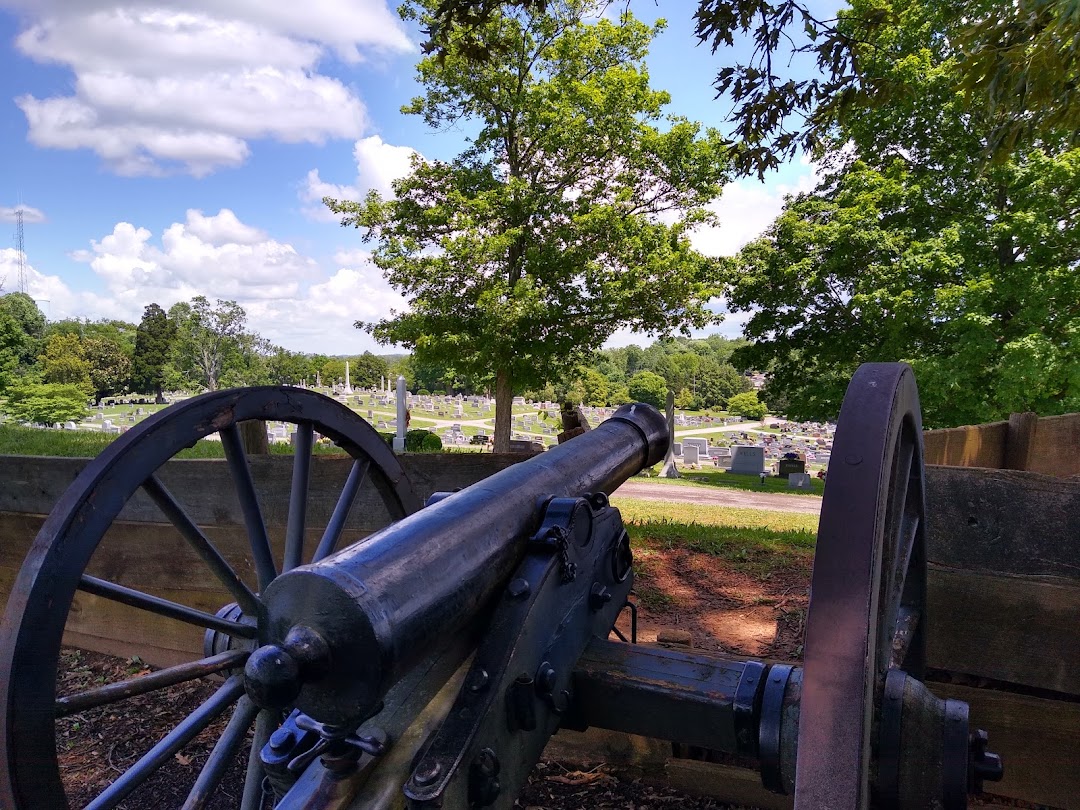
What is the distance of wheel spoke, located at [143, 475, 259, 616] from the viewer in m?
2.36

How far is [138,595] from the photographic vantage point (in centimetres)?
229

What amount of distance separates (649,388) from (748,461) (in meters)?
11.4

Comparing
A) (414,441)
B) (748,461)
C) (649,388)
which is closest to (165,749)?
(414,441)

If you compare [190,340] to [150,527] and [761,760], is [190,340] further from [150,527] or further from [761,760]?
[761,760]

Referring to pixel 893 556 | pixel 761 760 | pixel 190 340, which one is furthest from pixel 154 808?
pixel 190 340

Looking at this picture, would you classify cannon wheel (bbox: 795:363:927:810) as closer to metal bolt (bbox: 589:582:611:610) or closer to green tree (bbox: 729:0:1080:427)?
metal bolt (bbox: 589:582:611:610)

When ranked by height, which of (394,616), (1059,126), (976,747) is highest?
(1059,126)

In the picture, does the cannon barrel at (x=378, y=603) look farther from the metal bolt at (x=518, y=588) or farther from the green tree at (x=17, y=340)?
the green tree at (x=17, y=340)

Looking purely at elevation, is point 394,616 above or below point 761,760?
above

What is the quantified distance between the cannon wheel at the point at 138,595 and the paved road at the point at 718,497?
11.0 meters

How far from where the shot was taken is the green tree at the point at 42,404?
3084 cm

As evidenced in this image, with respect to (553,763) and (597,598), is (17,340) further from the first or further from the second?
(597,598)

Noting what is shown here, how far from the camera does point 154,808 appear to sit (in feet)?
9.93

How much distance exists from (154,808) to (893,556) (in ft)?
9.97
